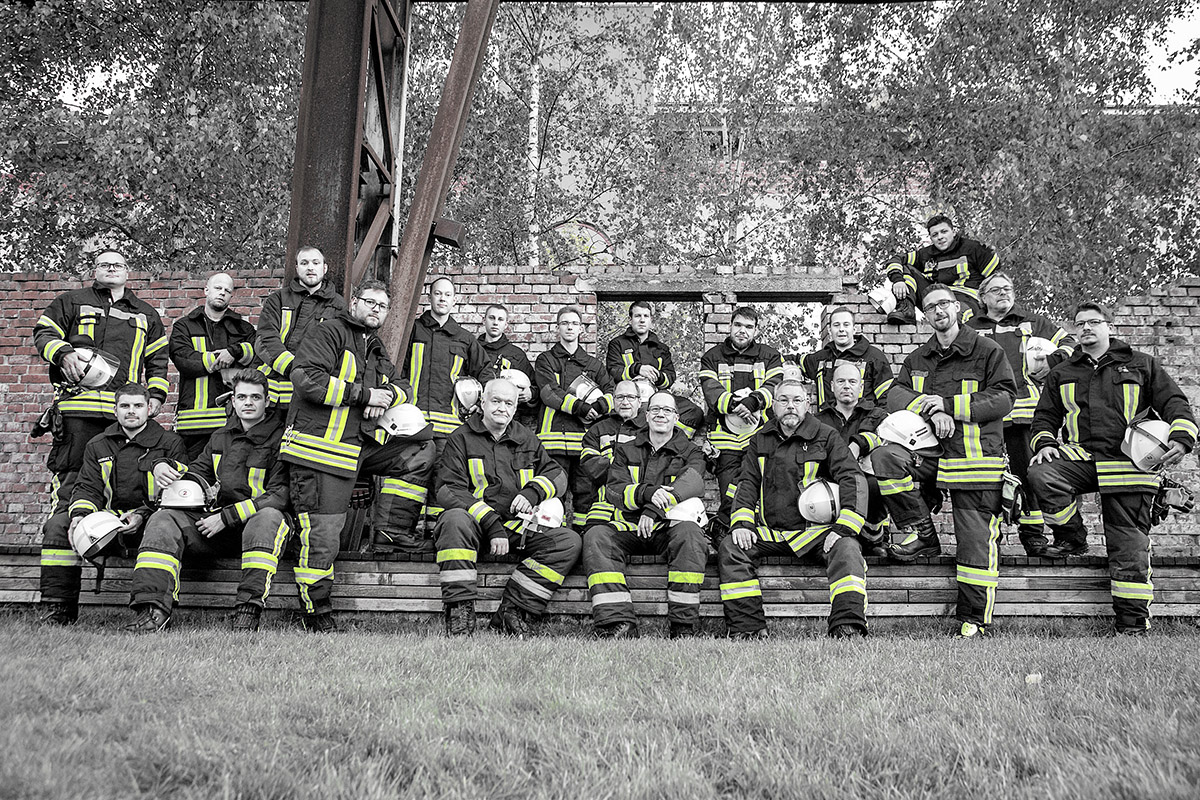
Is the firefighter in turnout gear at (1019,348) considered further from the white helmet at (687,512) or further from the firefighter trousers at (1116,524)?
the white helmet at (687,512)

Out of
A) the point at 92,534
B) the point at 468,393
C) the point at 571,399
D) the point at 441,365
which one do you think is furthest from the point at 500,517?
the point at 92,534

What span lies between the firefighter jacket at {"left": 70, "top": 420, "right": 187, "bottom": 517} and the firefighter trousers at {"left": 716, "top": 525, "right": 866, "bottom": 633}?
3420 mm

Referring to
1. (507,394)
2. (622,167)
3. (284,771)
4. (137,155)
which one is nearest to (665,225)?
(622,167)

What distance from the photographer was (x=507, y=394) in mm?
5785

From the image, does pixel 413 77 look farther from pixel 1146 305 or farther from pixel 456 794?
pixel 456 794

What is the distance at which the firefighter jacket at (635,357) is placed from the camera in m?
7.48

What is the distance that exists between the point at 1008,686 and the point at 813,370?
426 centimetres

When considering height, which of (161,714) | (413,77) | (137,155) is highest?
(413,77)

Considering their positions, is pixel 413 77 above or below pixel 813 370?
above

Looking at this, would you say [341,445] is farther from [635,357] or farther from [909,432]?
[909,432]

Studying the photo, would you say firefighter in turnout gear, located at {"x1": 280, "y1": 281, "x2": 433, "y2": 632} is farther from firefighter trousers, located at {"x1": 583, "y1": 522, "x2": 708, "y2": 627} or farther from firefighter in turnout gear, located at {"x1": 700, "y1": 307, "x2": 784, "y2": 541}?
firefighter in turnout gear, located at {"x1": 700, "y1": 307, "x2": 784, "y2": 541}

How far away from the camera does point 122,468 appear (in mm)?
5473

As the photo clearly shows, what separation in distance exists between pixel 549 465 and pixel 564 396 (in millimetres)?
1104

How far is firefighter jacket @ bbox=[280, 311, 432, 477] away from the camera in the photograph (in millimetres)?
5148
